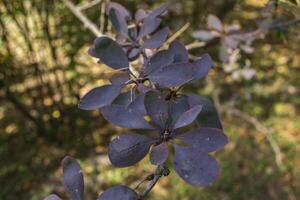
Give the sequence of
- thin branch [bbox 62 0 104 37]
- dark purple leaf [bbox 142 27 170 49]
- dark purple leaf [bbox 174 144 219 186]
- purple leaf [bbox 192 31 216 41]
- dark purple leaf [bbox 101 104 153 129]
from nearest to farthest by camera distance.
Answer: dark purple leaf [bbox 174 144 219 186] < dark purple leaf [bbox 101 104 153 129] < dark purple leaf [bbox 142 27 170 49] < thin branch [bbox 62 0 104 37] < purple leaf [bbox 192 31 216 41]

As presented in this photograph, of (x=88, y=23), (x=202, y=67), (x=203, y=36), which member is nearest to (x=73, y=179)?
(x=202, y=67)

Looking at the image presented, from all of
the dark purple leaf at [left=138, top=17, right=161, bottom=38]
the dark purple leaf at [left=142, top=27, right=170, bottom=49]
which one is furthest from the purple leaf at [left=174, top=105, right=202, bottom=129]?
the dark purple leaf at [left=138, top=17, right=161, bottom=38]

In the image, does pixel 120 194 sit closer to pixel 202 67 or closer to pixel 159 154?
pixel 159 154

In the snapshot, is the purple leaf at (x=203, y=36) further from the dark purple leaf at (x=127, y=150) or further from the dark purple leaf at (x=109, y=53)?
the dark purple leaf at (x=127, y=150)

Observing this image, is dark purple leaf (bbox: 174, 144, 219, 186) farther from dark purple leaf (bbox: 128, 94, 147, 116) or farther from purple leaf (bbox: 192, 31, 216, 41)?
purple leaf (bbox: 192, 31, 216, 41)

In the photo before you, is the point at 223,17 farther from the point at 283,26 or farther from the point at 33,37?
the point at 283,26

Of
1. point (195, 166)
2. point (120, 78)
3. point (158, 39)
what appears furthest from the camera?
point (158, 39)
